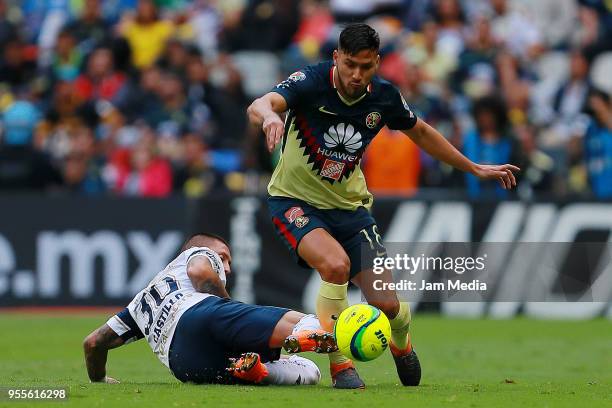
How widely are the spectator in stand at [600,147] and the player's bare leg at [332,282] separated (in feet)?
32.0

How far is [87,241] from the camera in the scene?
18109 millimetres

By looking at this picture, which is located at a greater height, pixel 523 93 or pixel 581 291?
pixel 523 93

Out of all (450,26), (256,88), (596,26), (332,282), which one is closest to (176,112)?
(256,88)

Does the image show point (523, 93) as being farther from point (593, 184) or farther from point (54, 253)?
point (54, 253)

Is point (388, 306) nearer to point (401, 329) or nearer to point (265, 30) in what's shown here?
point (401, 329)

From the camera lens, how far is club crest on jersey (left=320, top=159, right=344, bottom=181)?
9.38m

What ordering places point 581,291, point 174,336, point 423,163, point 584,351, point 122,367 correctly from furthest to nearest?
point 423,163 → point 581,291 → point 584,351 → point 122,367 → point 174,336

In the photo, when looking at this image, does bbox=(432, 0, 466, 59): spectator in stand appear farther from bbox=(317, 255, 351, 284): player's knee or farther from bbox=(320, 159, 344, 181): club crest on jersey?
bbox=(317, 255, 351, 284): player's knee

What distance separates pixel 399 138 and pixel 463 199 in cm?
130

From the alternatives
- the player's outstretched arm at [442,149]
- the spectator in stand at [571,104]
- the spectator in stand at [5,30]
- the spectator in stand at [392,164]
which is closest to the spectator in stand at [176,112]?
the spectator in stand at [392,164]

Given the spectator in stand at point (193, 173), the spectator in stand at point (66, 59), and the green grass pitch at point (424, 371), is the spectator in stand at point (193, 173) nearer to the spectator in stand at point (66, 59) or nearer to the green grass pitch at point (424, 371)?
the green grass pitch at point (424, 371)

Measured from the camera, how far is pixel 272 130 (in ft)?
25.8

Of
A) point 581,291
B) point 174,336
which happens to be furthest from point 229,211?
point 174,336

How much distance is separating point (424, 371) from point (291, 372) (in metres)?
2.46
